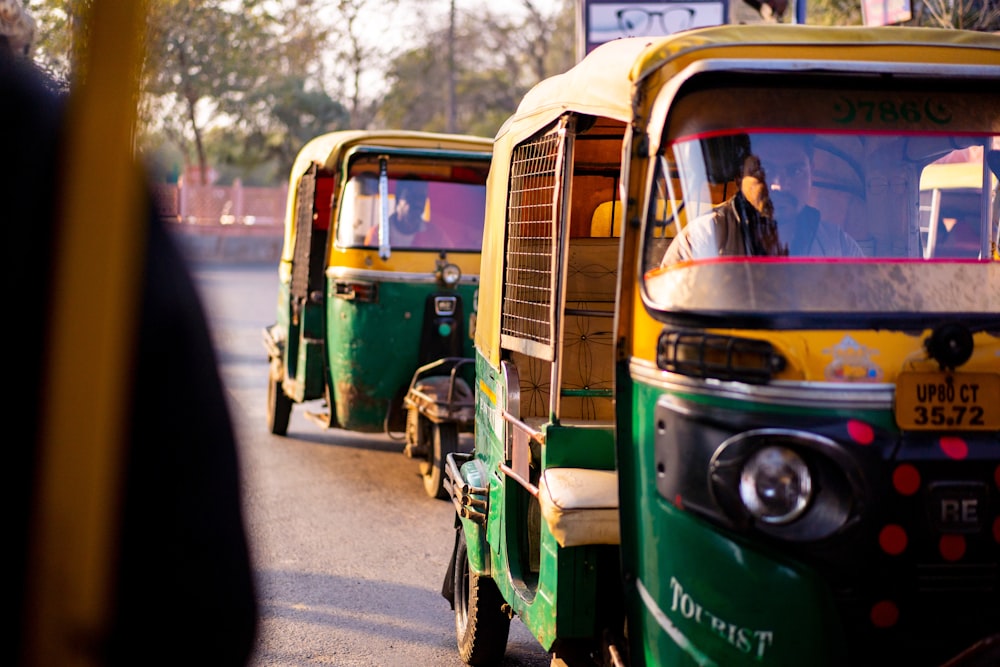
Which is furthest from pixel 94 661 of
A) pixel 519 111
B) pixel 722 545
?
pixel 519 111

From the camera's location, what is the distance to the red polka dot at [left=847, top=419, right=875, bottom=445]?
276 cm

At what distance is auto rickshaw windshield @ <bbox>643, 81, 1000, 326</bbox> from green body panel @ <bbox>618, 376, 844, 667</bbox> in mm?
376

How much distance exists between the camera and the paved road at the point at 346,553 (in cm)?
515

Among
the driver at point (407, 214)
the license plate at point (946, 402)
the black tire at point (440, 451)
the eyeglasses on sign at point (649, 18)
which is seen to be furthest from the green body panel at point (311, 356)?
the eyeglasses on sign at point (649, 18)

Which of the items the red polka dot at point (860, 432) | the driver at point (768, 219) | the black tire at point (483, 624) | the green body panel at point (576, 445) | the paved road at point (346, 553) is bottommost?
the paved road at point (346, 553)

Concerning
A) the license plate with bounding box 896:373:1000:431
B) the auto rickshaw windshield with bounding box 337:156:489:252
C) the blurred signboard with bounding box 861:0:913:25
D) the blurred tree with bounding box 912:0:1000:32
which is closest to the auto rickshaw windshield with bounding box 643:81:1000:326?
the license plate with bounding box 896:373:1000:431

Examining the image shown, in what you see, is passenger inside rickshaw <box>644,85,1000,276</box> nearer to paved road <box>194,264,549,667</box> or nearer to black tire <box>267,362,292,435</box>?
paved road <box>194,264,549,667</box>

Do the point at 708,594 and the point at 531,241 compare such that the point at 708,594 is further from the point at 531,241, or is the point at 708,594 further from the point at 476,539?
the point at 476,539

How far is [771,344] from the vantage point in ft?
9.34

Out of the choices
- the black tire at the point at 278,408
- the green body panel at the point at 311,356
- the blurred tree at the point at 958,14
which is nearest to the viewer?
the green body panel at the point at 311,356

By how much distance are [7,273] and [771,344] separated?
1.90 metres

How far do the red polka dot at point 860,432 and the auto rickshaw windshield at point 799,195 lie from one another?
0.97ft

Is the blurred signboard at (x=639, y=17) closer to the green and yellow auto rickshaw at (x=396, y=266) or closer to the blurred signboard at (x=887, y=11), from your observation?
the blurred signboard at (x=887, y=11)

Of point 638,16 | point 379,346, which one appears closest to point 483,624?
point 379,346
